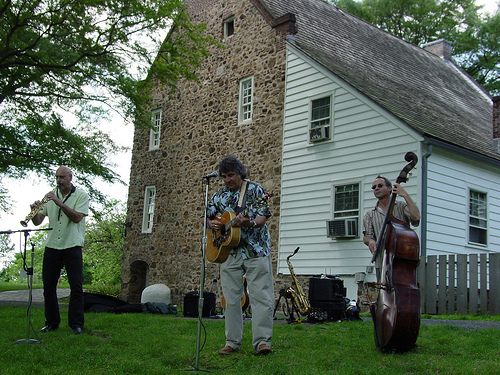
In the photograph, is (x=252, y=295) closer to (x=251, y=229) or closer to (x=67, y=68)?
(x=251, y=229)

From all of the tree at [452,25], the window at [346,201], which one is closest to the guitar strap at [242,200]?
the window at [346,201]

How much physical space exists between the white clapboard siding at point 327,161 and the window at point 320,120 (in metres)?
0.17

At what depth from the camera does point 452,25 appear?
102 ft

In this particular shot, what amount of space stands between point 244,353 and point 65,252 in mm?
2774

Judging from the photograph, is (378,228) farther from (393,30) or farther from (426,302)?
(393,30)

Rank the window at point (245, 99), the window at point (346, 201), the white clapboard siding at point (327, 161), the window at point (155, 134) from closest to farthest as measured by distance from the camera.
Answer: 1. the white clapboard siding at point (327, 161)
2. the window at point (346, 201)
3. the window at point (245, 99)
4. the window at point (155, 134)

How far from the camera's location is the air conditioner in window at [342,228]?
46.1 feet

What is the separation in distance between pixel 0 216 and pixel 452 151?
1271 cm

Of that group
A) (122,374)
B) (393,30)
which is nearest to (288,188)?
(122,374)

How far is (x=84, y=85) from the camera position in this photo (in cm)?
1606

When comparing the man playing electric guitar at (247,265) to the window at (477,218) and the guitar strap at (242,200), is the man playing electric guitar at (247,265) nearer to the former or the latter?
the guitar strap at (242,200)

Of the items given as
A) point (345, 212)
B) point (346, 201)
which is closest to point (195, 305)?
point (345, 212)

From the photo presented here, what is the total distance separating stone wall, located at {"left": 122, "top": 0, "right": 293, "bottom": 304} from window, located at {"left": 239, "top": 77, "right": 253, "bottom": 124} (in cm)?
19

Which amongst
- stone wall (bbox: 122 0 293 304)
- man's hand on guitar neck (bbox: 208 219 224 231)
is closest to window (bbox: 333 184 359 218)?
stone wall (bbox: 122 0 293 304)
